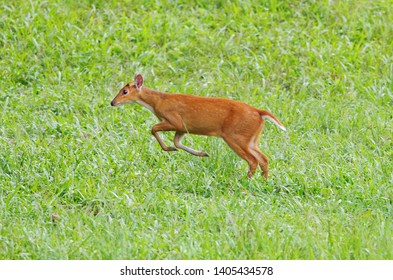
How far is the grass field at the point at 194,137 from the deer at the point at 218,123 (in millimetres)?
179

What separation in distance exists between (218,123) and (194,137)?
943mm

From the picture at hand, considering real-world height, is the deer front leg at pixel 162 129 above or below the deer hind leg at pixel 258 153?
above

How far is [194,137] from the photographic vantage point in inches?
414

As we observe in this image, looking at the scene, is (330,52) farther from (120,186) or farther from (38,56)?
(120,186)

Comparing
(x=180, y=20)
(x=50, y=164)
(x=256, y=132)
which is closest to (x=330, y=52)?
(x=180, y=20)

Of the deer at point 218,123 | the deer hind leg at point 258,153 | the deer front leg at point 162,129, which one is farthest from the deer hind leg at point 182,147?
the deer hind leg at point 258,153

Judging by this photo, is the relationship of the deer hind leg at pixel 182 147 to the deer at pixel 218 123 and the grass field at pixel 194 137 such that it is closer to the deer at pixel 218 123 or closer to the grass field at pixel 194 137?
the deer at pixel 218 123

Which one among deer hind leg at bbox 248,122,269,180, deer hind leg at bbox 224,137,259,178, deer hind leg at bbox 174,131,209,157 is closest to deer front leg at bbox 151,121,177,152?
deer hind leg at bbox 174,131,209,157

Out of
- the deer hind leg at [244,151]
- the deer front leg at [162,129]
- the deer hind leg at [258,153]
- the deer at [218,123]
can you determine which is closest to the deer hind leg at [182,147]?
the deer at [218,123]

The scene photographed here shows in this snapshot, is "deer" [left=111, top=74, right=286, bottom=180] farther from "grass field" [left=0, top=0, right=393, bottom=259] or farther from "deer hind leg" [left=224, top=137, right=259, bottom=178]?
"grass field" [left=0, top=0, right=393, bottom=259]

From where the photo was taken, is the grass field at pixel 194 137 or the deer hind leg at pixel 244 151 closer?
the grass field at pixel 194 137

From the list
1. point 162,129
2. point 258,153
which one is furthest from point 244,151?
point 162,129

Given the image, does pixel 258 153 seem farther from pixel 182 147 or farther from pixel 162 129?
pixel 162 129

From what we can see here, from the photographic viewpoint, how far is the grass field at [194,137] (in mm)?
7699
